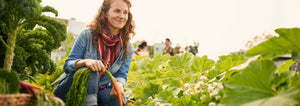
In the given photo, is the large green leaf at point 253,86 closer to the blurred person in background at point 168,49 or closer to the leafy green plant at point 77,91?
the leafy green plant at point 77,91

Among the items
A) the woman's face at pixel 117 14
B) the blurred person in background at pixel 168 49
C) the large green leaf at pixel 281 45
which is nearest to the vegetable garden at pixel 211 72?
the large green leaf at pixel 281 45

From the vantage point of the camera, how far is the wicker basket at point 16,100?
0.74 meters

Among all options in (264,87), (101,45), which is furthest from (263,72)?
(101,45)

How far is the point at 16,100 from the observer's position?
2.52ft

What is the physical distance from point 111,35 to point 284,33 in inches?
54.9

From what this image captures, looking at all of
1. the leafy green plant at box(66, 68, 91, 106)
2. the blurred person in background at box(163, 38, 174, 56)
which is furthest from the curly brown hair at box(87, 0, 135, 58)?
the blurred person in background at box(163, 38, 174, 56)

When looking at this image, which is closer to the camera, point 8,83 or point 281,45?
point 8,83

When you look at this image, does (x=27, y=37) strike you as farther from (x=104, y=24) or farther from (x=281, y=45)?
(x=281, y=45)

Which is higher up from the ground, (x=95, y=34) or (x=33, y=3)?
(x=33, y=3)

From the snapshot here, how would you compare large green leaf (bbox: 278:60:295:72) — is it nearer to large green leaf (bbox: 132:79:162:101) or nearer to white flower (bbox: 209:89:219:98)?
white flower (bbox: 209:89:219:98)

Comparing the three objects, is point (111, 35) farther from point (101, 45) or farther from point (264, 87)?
point (264, 87)

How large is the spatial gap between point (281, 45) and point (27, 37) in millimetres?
1599

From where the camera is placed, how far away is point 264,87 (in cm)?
99

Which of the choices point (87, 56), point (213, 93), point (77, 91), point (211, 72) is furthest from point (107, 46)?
point (213, 93)
